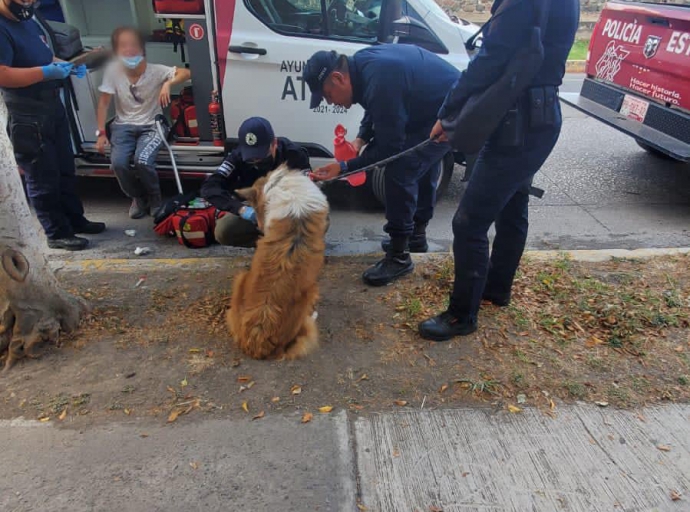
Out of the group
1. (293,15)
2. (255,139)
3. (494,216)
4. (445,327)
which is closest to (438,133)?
(494,216)

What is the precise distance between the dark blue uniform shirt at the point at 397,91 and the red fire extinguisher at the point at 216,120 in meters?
1.90

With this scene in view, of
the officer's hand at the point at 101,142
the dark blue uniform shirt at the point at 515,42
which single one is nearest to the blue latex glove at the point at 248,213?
the dark blue uniform shirt at the point at 515,42

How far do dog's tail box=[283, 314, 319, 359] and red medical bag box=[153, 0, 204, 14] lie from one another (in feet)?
10.2

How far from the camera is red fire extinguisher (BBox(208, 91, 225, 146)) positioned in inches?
185

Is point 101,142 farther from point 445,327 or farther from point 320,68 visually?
point 445,327

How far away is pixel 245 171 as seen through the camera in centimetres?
390

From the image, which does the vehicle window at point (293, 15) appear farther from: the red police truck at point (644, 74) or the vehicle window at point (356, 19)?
the red police truck at point (644, 74)

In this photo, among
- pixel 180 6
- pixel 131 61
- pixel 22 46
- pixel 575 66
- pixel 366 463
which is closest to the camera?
pixel 366 463

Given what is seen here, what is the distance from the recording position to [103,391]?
8.71ft

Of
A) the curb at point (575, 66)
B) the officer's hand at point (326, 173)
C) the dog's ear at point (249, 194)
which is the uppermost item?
the officer's hand at point (326, 173)

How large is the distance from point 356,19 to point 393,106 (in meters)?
1.88

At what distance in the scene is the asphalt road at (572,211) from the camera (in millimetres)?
4652

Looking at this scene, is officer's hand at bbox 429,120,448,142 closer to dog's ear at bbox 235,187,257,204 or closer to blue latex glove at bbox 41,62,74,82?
dog's ear at bbox 235,187,257,204

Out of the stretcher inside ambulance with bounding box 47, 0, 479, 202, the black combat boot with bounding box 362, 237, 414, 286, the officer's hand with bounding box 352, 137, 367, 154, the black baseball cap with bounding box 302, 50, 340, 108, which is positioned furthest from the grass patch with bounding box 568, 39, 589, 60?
the black baseball cap with bounding box 302, 50, 340, 108
